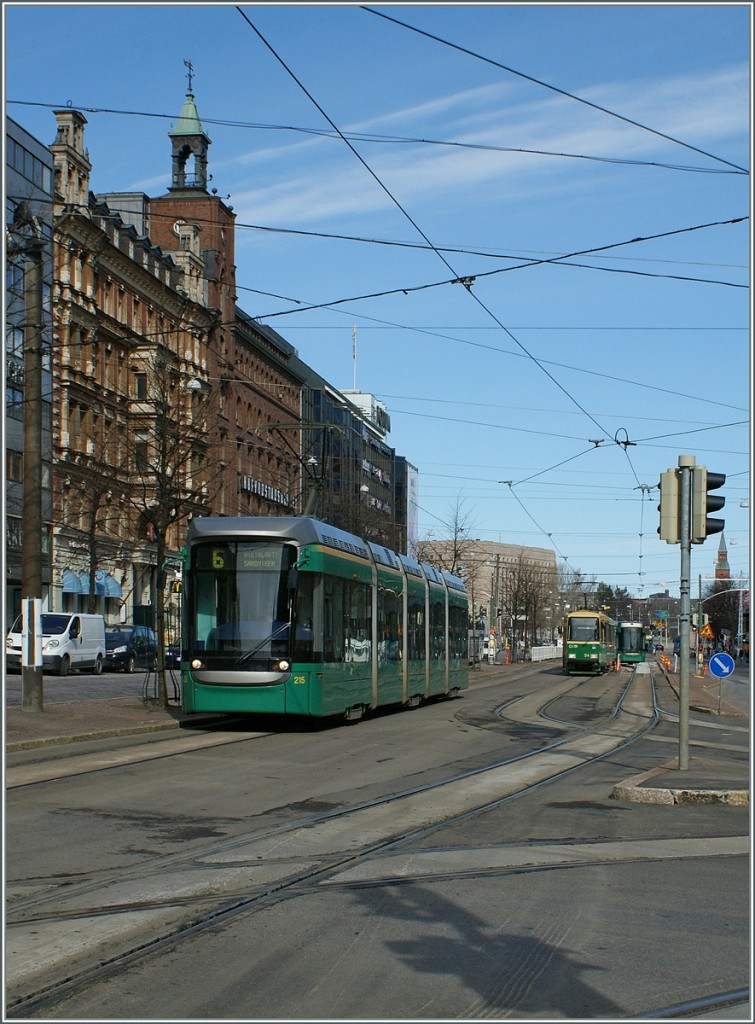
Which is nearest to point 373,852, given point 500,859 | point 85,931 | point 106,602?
point 500,859

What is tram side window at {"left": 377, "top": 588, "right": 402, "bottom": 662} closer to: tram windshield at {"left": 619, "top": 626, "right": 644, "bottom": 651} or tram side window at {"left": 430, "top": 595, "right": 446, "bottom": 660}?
tram side window at {"left": 430, "top": 595, "right": 446, "bottom": 660}

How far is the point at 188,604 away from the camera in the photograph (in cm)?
2072

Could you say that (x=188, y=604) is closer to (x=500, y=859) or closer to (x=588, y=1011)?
(x=500, y=859)

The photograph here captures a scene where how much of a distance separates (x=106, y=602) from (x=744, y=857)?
5242cm

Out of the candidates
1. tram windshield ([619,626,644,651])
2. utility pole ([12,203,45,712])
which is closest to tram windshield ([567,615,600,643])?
tram windshield ([619,626,644,651])

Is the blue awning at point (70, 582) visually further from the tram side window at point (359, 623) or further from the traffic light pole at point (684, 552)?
the traffic light pole at point (684, 552)

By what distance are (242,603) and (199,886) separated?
12.0 m

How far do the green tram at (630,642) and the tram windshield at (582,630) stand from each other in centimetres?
1993

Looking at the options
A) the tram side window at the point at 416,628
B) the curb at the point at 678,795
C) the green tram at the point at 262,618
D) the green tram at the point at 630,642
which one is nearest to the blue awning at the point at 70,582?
the tram side window at the point at 416,628

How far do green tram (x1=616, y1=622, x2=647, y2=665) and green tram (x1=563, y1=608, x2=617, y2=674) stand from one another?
1859cm

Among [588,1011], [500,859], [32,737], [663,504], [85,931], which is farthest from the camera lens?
[32,737]

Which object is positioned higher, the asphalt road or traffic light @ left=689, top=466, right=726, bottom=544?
traffic light @ left=689, top=466, right=726, bottom=544

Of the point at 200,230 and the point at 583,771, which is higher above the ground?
the point at 200,230

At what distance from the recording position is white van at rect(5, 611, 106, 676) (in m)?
39.9
